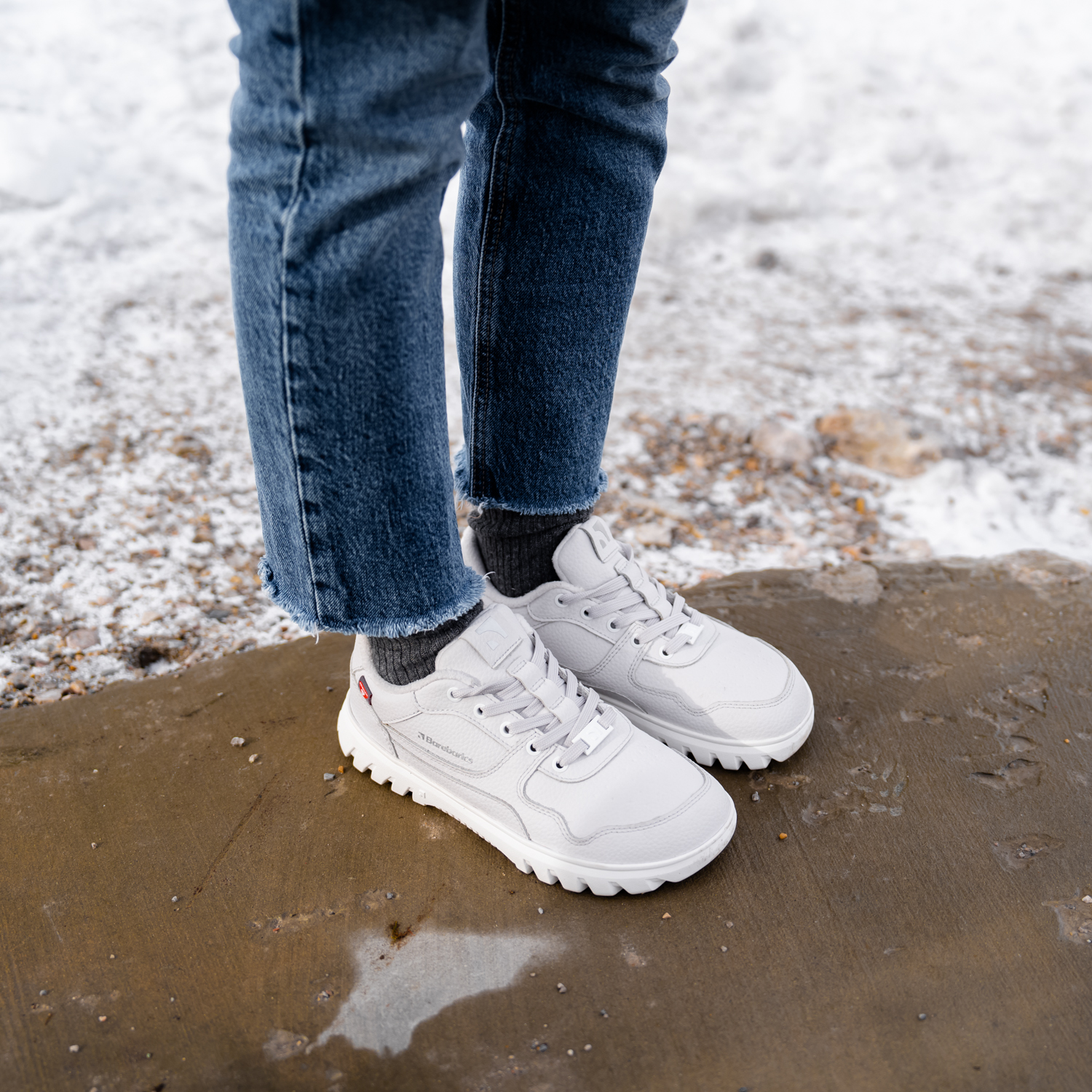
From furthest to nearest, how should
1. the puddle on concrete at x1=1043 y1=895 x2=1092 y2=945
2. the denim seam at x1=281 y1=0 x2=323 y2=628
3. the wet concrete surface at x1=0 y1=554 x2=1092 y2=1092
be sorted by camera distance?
the puddle on concrete at x1=1043 y1=895 x2=1092 y2=945, the wet concrete surface at x1=0 y1=554 x2=1092 y2=1092, the denim seam at x1=281 y1=0 x2=323 y2=628

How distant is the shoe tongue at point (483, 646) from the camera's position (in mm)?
983

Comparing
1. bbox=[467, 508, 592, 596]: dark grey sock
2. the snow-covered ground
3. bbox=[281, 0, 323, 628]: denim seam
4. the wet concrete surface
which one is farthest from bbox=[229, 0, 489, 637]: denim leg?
the snow-covered ground

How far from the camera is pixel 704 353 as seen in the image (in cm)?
223

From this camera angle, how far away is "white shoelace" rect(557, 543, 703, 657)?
3.74ft

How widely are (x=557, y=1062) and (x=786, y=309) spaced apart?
2.16 meters

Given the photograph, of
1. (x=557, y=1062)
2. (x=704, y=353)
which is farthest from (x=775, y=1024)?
(x=704, y=353)

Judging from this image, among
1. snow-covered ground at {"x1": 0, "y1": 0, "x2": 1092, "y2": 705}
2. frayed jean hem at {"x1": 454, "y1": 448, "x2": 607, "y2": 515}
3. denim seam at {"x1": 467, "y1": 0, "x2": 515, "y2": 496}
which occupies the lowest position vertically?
snow-covered ground at {"x1": 0, "y1": 0, "x2": 1092, "y2": 705}

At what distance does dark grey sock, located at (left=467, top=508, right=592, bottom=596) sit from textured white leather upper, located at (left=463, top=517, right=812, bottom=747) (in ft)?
0.05

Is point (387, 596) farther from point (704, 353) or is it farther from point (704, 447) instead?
point (704, 353)

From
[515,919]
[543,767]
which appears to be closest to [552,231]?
[543,767]

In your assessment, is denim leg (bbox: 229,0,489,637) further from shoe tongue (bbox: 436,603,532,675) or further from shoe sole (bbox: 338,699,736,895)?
shoe sole (bbox: 338,699,736,895)

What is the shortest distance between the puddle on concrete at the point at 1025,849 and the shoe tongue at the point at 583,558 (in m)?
0.57

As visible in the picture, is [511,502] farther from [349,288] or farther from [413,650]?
[349,288]

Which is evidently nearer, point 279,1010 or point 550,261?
point 279,1010
